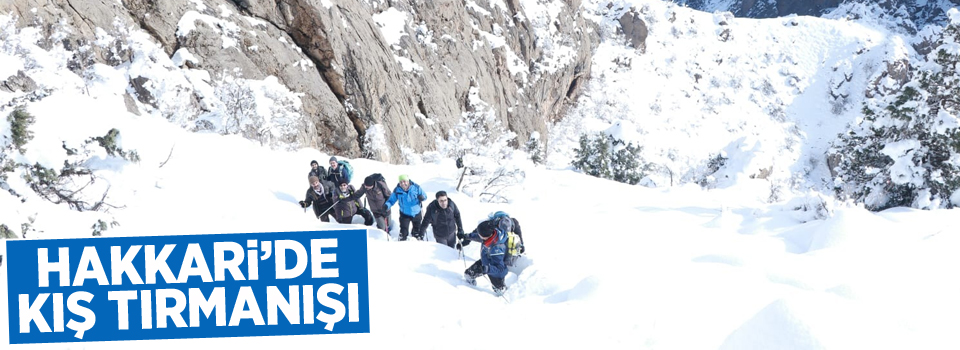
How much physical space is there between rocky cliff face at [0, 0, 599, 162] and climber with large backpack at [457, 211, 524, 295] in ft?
38.3

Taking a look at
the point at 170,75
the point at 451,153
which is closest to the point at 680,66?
the point at 451,153

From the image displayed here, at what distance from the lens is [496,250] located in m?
7.30

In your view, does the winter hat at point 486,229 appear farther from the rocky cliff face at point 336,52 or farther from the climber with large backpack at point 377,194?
the rocky cliff face at point 336,52

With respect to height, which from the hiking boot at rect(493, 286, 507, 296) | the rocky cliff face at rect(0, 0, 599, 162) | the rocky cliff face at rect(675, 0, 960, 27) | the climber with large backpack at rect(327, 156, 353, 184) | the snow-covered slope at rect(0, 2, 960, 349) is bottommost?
the hiking boot at rect(493, 286, 507, 296)

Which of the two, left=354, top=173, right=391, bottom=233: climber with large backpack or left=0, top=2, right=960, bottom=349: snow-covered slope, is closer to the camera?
left=0, top=2, right=960, bottom=349: snow-covered slope

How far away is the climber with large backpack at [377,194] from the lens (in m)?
9.84

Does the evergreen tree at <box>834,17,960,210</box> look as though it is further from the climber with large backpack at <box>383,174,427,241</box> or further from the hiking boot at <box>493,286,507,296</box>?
the climber with large backpack at <box>383,174,427,241</box>

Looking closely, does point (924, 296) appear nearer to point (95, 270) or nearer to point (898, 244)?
point (898, 244)

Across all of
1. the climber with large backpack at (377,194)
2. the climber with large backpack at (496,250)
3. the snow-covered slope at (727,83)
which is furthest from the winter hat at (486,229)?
the snow-covered slope at (727,83)

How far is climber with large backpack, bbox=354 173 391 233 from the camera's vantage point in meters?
9.84

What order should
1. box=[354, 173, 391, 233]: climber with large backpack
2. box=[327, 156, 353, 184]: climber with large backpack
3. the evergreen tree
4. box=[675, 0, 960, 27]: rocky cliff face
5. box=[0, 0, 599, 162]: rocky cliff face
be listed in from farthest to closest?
1. box=[675, 0, 960, 27]: rocky cliff face
2. box=[0, 0, 599, 162]: rocky cliff face
3. the evergreen tree
4. box=[327, 156, 353, 184]: climber with large backpack
5. box=[354, 173, 391, 233]: climber with large backpack

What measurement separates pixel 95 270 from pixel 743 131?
6145cm

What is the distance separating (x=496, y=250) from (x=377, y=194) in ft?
11.0

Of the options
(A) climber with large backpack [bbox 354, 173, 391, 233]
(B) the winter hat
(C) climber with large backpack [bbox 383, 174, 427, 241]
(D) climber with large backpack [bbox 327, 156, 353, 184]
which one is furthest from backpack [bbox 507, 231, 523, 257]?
(D) climber with large backpack [bbox 327, 156, 353, 184]
